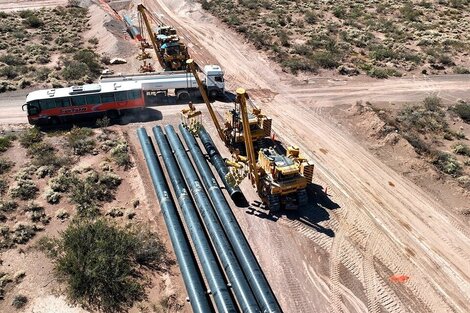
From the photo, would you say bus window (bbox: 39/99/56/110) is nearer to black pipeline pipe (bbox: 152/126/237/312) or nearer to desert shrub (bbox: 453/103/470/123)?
black pipeline pipe (bbox: 152/126/237/312)

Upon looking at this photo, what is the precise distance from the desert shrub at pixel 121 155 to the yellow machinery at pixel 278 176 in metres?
9.89

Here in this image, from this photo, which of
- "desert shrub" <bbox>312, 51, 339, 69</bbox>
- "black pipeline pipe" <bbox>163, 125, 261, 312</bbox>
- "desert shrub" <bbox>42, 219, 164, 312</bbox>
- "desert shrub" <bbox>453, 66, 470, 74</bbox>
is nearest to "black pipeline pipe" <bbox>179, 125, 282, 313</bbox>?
"black pipeline pipe" <bbox>163, 125, 261, 312</bbox>

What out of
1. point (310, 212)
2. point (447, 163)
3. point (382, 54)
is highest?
point (382, 54)

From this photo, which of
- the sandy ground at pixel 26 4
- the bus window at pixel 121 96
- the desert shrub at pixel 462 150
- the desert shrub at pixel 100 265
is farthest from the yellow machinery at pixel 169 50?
the sandy ground at pixel 26 4

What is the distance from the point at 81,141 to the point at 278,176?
17.2m

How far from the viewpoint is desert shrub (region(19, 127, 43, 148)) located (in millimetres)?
33500

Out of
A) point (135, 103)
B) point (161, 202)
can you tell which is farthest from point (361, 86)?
point (161, 202)

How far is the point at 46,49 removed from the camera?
2034 inches

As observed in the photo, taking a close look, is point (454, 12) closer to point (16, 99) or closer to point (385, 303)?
point (385, 303)

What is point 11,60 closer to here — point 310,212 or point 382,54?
point 310,212

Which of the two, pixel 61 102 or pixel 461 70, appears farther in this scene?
pixel 461 70

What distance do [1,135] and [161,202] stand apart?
61.7 ft

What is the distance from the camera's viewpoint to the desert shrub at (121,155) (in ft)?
102

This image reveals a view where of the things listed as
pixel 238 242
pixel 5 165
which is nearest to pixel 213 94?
pixel 5 165
